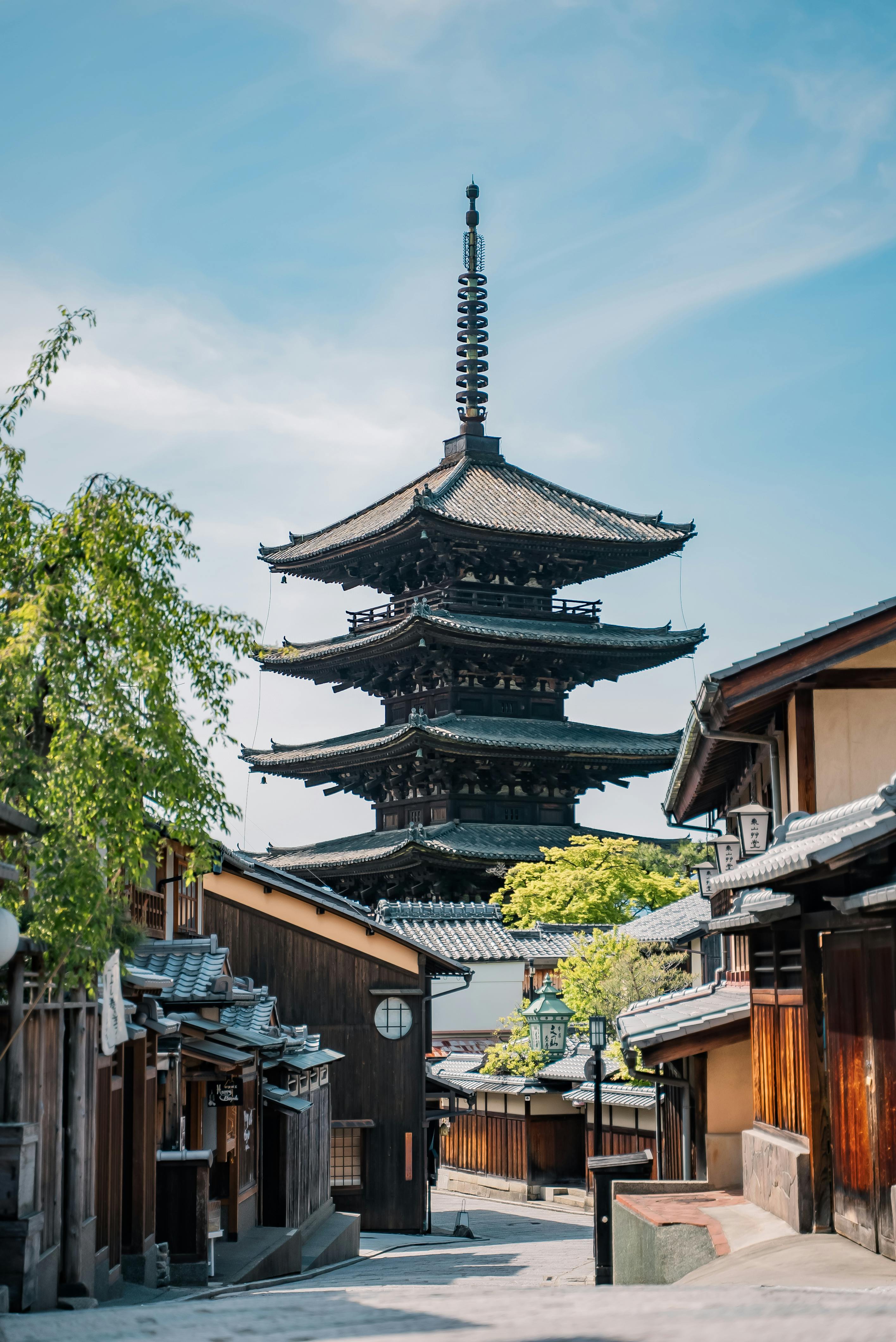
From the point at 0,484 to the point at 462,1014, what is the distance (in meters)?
30.6

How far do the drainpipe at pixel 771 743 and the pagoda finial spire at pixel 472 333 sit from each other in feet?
114

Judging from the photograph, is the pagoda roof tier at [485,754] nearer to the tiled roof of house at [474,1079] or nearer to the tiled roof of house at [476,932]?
the tiled roof of house at [476,932]

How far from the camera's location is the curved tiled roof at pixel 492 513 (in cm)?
4272

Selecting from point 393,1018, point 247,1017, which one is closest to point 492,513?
point 393,1018

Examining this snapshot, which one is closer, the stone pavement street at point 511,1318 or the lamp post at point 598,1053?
the stone pavement street at point 511,1318

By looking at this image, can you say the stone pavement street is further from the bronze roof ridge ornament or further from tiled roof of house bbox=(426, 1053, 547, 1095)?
the bronze roof ridge ornament

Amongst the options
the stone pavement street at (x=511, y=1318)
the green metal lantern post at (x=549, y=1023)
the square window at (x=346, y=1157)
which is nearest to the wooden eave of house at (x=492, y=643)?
the green metal lantern post at (x=549, y=1023)

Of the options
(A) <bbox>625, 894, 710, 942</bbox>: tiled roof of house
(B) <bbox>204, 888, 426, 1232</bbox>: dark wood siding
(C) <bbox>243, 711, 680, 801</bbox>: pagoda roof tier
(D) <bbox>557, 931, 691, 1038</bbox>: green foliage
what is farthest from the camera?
(C) <bbox>243, 711, 680, 801</bbox>: pagoda roof tier

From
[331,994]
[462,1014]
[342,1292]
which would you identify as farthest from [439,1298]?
[462,1014]

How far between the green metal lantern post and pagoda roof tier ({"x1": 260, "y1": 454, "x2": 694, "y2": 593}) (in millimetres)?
14245

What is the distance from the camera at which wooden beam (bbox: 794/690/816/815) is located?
1248cm

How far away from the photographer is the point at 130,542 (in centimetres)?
1140

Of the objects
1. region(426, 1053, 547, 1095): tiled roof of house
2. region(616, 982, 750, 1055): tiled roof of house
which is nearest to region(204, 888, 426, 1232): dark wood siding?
region(426, 1053, 547, 1095): tiled roof of house

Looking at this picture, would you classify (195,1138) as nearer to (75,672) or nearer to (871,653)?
(75,672)
